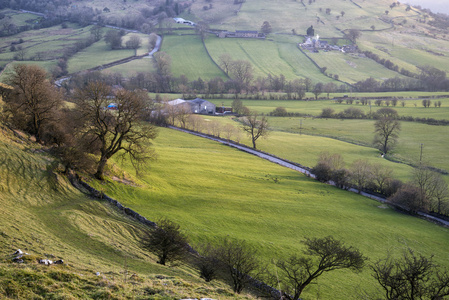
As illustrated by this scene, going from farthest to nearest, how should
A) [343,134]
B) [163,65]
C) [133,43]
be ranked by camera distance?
[133,43]
[163,65]
[343,134]

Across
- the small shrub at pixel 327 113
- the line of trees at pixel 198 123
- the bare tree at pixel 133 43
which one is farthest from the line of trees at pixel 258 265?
the bare tree at pixel 133 43

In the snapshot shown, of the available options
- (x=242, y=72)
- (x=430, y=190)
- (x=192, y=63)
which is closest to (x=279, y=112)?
(x=242, y=72)

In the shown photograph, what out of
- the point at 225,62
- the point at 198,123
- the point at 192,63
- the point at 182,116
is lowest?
the point at 198,123

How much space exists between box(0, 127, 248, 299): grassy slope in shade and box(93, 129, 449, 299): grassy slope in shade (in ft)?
21.5

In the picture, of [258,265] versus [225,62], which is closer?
[258,265]

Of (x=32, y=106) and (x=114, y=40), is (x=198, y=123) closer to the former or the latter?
(x=32, y=106)

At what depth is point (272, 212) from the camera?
44.4 m

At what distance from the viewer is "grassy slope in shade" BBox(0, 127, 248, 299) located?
50.6ft

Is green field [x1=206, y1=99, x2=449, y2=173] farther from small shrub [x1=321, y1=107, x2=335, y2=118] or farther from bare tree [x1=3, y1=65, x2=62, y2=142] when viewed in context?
bare tree [x1=3, y1=65, x2=62, y2=142]

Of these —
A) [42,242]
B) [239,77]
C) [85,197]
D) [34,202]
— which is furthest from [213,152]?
[239,77]

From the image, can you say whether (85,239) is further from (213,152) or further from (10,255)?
(213,152)

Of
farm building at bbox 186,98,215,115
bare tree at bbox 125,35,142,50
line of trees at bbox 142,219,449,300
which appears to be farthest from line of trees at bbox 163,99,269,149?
bare tree at bbox 125,35,142,50

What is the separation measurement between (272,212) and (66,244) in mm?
27433

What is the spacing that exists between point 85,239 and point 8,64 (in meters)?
147
